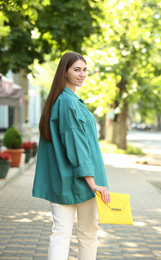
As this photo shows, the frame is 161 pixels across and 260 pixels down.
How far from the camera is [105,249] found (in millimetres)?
4965

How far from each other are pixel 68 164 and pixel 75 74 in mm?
637

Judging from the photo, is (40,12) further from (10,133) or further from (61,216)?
(61,216)

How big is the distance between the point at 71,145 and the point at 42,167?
32 centimetres

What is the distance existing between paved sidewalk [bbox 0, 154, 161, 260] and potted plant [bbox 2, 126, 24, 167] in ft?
8.97

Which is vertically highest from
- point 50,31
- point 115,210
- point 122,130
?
point 50,31

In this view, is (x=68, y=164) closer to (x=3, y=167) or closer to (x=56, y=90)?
(x=56, y=90)

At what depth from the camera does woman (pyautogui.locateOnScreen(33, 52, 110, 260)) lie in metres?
2.89

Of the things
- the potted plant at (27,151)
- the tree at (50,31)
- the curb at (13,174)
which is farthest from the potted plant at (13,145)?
the tree at (50,31)

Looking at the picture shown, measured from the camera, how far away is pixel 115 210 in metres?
2.99

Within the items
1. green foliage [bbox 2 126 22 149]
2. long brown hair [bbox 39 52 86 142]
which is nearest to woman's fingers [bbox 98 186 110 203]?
long brown hair [bbox 39 52 86 142]

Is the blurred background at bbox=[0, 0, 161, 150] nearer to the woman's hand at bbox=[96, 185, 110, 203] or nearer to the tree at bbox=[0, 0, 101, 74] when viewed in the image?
the tree at bbox=[0, 0, 101, 74]

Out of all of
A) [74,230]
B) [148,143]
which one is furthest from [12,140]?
[148,143]

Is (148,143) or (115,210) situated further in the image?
(148,143)

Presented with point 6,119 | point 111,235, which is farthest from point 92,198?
point 6,119
